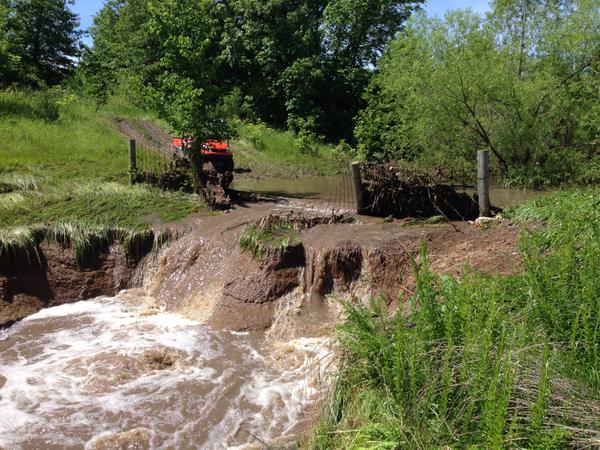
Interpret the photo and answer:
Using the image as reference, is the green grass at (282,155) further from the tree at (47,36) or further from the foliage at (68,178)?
the tree at (47,36)

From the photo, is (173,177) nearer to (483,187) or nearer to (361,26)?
(483,187)

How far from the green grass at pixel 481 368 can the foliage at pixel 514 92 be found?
1140 centimetres

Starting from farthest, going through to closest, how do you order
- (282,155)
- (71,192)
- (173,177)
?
(282,155) → (173,177) → (71,192)

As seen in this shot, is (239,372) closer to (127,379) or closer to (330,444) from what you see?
(127,379)

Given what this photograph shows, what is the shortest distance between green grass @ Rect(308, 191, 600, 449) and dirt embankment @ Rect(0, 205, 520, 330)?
228 centimetres

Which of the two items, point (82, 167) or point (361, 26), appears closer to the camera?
point (82, 167)

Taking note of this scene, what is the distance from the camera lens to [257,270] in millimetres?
8086

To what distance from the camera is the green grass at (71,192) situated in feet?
30.7

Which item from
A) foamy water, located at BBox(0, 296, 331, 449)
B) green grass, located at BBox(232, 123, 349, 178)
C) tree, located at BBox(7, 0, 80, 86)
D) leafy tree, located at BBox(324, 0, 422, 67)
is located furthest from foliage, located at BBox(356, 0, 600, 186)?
tree, located at BBox(7, 0, 80, 86)

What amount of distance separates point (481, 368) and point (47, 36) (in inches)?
1423

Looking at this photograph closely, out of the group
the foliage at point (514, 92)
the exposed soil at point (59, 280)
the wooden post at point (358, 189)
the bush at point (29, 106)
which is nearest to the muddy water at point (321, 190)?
the foliage at point (514, 92)

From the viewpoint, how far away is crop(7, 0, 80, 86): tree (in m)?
31.5

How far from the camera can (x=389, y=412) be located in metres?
3.68

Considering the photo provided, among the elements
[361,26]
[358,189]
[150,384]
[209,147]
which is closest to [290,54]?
[361,26]
